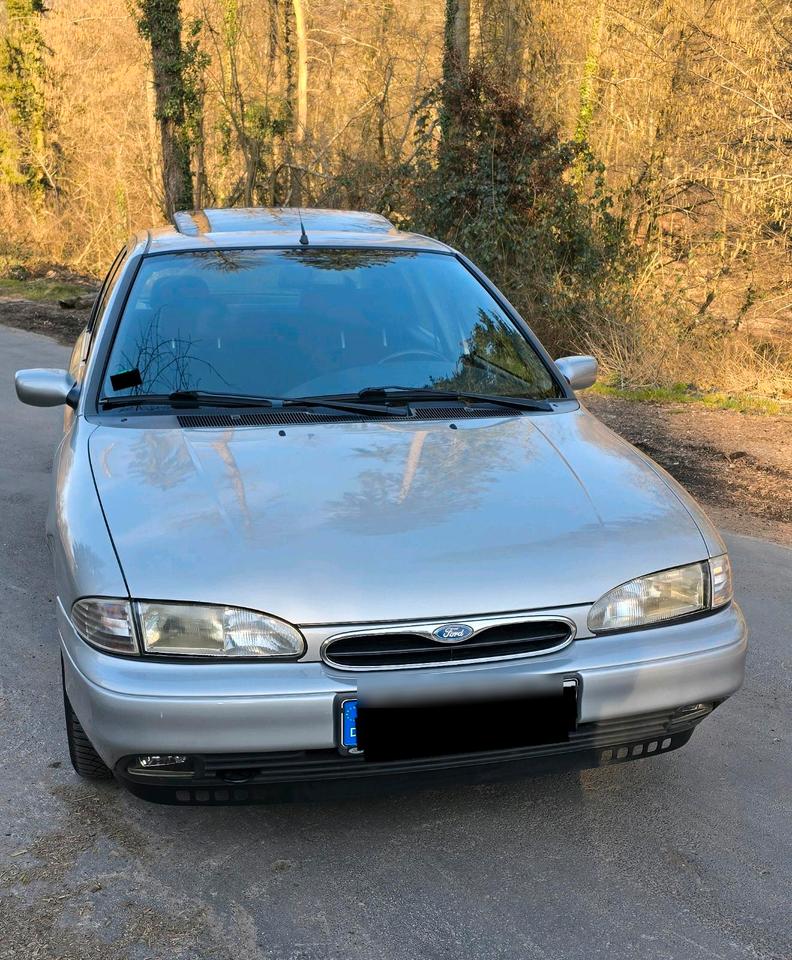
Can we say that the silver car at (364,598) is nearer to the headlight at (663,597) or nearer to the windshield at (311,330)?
the headlight at (663,597)

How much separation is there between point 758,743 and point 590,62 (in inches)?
554

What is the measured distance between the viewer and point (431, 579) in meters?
2.48

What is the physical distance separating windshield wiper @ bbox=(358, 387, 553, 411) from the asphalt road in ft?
4.27

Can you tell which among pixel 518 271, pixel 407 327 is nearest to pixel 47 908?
pixel 407 327

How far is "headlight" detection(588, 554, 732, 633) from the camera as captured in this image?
102 inches

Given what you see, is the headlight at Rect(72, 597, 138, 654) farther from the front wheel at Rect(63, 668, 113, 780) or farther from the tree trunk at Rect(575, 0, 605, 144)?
the tree trunk at Rect(575, 0, 605, 144)

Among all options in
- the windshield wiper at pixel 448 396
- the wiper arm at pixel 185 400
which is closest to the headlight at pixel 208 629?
the wiper arm at pixel 185 400

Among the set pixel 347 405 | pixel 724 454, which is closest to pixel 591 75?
pixel 724 454

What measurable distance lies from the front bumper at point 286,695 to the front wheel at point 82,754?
1.09 ft

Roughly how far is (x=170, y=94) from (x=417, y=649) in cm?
1530

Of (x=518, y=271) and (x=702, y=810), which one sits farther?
(x=518, y=271)

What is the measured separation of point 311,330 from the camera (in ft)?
12.5

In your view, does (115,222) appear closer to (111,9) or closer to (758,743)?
(111,9)

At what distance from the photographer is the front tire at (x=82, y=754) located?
9.63 feet
